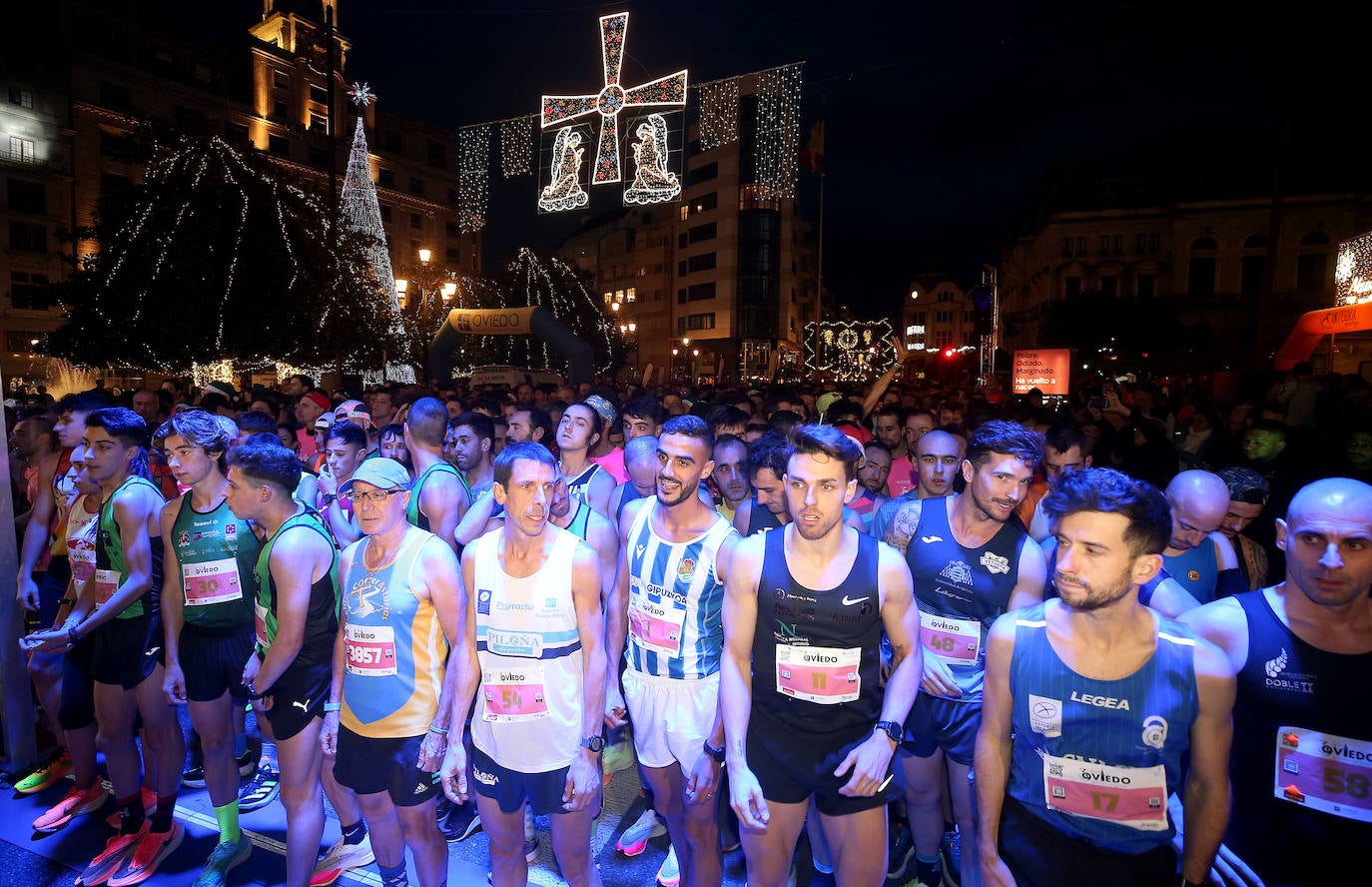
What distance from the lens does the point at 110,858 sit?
3588 millimetres

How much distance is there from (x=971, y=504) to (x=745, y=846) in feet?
6.11

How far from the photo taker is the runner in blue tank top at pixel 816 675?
2.63m

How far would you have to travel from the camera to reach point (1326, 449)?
672 cm

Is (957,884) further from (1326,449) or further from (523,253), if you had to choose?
(523,253)

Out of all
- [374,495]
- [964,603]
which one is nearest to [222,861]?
[374,495]

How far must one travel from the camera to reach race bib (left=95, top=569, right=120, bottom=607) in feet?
12.3

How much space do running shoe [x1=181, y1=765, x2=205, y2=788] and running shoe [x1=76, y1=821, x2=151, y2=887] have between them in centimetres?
58

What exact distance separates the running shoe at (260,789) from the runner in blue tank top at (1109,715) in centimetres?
411

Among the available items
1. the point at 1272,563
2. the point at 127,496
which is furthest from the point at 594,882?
the point at 1272,563

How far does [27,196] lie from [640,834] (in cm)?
4832

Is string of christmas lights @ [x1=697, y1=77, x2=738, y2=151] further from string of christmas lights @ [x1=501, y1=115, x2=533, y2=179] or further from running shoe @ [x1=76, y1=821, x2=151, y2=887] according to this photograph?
running shoe @ [x1=76, y1=821, x2=151, y2=887]

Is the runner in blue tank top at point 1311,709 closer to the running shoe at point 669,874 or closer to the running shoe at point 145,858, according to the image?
the running shoe at point 669,874

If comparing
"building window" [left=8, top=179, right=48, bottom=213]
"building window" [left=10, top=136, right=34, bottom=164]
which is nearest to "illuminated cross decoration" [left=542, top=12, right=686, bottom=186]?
"building window" [left=8, top=179, right=48, bottom=213]

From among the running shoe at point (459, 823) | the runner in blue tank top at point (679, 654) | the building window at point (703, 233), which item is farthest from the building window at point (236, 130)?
the runner in blue tank top at point (679, 654)
